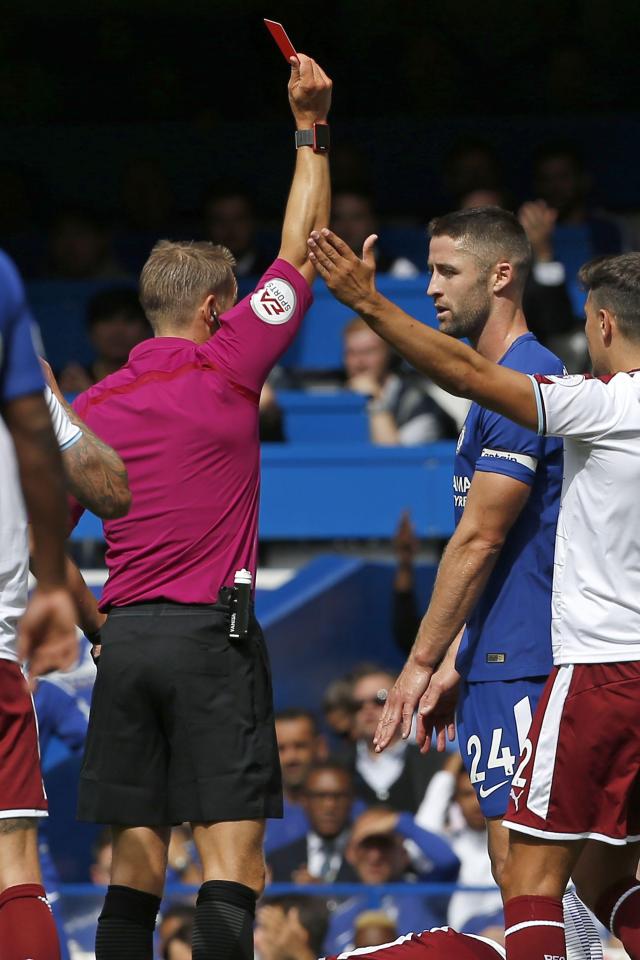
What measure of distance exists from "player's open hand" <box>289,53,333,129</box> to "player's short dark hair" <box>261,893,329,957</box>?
8.52 ft

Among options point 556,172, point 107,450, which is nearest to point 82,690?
point 107,450

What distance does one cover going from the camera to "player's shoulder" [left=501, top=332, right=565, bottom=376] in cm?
396

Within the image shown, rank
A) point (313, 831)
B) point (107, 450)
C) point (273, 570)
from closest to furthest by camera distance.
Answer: point (107, 450) < point (313, 831) < point (273, 570)

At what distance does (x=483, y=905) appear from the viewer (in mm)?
5234

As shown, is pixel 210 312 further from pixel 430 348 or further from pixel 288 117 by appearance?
pixel 288 117

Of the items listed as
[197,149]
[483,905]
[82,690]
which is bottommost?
[483,905]

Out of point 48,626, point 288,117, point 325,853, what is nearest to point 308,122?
point 48,626

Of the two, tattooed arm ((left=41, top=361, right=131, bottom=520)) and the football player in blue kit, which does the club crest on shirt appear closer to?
the football player in blue kit

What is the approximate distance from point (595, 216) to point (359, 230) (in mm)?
1468

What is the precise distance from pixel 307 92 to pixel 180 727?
167 centimetres

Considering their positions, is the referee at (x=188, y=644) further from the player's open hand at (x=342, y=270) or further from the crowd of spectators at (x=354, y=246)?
the crowd of spectators at (x=354, y=246)

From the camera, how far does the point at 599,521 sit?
360 cm

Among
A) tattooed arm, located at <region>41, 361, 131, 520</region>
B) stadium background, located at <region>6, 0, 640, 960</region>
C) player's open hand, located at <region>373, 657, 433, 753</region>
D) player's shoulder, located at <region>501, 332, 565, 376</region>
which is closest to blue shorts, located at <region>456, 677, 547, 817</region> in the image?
player's open hand, located at <region>373, 657, 433, 753</region>

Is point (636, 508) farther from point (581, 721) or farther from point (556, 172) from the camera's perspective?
point (556, 172)
